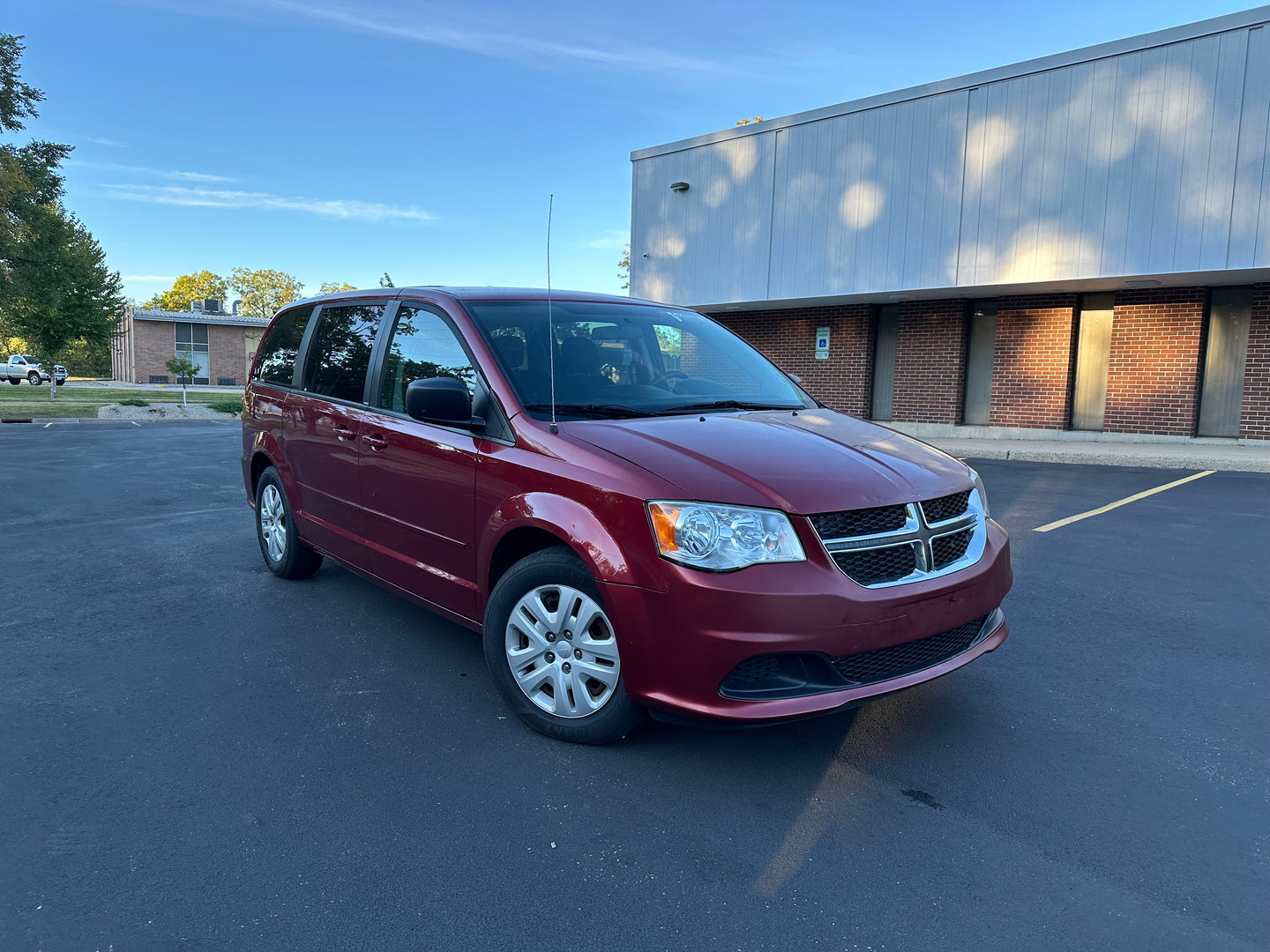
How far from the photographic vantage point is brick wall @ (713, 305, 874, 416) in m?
18.8

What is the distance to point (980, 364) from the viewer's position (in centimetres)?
1741

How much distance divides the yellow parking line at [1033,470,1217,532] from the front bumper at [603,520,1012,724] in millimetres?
5510

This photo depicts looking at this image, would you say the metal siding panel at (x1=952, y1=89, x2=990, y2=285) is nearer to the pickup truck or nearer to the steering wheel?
the steering wheel

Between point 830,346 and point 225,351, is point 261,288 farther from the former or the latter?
point 830,346

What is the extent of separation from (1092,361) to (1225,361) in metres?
2.11

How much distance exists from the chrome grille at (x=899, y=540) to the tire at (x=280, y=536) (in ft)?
12.2

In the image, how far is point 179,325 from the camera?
50.6 m

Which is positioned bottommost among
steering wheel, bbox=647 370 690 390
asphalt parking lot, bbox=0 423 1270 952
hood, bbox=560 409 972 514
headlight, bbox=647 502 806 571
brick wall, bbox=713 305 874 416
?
asphalt parking lot, bbox=0 423 1270 952

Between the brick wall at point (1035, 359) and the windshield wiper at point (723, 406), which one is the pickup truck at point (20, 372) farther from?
the windshield wiper at point (723, 406)

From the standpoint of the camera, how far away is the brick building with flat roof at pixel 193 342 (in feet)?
164

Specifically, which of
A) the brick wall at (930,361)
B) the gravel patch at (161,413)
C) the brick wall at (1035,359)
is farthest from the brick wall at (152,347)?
the brick wall at (930,361)

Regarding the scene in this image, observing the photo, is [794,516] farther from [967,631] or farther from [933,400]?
[933,400]

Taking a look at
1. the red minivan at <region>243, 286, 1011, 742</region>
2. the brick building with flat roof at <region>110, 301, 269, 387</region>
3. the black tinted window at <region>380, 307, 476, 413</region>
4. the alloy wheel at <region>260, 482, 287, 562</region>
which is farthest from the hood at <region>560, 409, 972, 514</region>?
the brick building with flat roof at <region>110, 301, 269, 387</region>

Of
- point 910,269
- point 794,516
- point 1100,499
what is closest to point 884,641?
point 794,516
